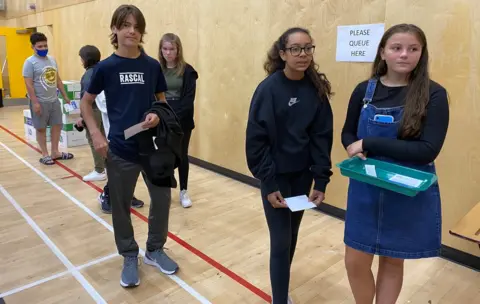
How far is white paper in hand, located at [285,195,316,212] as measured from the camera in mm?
1811

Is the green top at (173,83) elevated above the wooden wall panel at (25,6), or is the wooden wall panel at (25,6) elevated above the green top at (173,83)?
the wooden wall panel at (25,6)

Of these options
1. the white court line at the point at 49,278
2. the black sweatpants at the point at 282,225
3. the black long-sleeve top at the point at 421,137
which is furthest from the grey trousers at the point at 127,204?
the black long-sleeve top at the point at 421,137

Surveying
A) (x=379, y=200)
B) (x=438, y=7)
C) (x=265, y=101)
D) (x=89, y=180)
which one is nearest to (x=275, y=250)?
(x=379, y=200)

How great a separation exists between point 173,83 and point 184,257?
5.00ft

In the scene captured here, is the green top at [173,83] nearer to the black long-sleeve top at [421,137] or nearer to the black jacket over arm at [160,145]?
the black jacket over arm at [160,145]

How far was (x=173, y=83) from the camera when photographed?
137 inches

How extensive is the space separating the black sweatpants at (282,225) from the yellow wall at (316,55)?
4.91ft

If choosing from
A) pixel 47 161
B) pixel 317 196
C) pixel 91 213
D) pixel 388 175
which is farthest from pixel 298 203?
pixel 47 161

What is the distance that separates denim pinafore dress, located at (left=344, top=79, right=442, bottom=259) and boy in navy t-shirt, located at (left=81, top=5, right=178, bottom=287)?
3.79 ft

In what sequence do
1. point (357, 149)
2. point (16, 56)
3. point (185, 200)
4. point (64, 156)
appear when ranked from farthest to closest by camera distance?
point (16, 56) → point (64, 156) → point (185, 200) → point (357, 149)

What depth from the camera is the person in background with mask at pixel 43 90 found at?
15.9ft

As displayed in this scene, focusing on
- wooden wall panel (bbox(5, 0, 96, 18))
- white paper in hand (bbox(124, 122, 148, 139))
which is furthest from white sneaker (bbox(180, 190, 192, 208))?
wooden wall panel (bbox(5, 0, 96, 18))

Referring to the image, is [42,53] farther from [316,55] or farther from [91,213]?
[316,55]

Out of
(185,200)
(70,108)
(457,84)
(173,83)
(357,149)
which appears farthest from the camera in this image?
(70,108)
